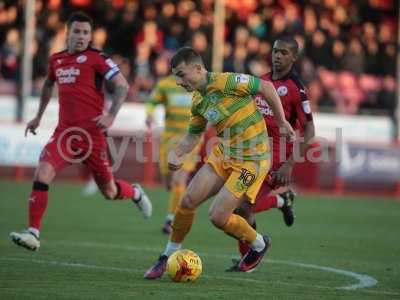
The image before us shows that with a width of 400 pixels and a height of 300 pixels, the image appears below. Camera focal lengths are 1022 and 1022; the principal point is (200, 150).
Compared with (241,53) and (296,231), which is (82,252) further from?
(241,53)

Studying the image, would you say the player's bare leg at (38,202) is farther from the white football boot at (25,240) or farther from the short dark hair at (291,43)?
the short dark hair at (291,43)

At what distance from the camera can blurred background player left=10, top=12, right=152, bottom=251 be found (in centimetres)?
1100

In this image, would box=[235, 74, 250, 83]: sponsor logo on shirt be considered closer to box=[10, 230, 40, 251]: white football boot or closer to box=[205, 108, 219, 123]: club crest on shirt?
box=[205, 108, 219, 123]: club crest on shirt

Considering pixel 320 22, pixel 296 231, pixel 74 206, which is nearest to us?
pixel 296 231

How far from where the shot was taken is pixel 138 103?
23.7 metres

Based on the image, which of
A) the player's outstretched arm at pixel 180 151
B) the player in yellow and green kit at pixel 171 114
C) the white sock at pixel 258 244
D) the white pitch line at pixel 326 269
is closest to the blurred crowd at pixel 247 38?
the player in yellow and green kit at pixel 171 114

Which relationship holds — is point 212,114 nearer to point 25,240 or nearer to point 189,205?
point 189,205

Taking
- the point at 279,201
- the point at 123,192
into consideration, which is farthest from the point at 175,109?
the point at 279,201

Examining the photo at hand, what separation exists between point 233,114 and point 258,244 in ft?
4.28

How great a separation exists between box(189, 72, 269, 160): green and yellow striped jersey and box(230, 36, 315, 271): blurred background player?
810mm

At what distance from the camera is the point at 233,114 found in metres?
9.03

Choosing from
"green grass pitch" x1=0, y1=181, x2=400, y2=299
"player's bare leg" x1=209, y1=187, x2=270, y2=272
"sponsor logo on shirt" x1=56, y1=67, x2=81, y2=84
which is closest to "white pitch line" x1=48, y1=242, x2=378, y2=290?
"green grass pitch" x1=0, y1=181, x2=400, y2=299

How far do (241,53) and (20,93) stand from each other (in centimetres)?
576

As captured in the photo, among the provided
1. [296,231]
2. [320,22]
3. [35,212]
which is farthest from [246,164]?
[320,22]
